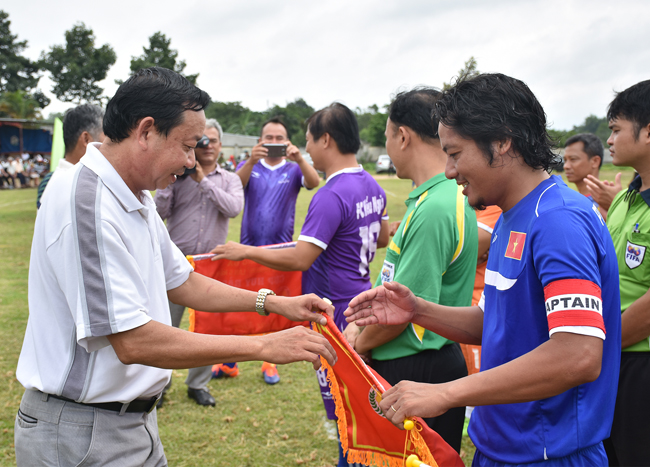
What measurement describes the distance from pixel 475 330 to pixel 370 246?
64.6 inches

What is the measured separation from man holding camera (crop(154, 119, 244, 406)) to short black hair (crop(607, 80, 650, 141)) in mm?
3483

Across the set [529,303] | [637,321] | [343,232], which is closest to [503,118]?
[529,303]

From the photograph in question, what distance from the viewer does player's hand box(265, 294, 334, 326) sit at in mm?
2439

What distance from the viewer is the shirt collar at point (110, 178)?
5.95 feet

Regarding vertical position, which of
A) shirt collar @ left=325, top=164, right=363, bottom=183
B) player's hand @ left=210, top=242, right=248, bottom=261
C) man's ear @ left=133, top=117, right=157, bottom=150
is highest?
man's ear @ left=133, top=117, right=157, bottom=150

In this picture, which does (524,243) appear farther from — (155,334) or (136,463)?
(136,463)

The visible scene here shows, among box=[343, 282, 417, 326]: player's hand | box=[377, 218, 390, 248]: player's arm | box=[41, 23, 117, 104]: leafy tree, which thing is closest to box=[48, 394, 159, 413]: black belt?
box=[343, 282, 417, 326]: player's hand

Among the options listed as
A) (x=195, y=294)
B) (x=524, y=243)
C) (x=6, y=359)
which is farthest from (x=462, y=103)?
(x=6, y=359)

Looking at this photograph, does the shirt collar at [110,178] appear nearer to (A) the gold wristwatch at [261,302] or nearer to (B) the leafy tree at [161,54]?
(A) the gold wristwatch at [261,302]

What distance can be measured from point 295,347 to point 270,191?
11.5ft

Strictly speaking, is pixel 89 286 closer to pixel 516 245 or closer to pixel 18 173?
pixel 516 245

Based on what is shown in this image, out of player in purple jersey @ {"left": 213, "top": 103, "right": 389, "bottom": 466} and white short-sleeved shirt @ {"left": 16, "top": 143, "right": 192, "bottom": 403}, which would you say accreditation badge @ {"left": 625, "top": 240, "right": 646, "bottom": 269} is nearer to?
player in purple jersey @ {"left": 213, "top": 103, "right": 389, "bottom": 466}

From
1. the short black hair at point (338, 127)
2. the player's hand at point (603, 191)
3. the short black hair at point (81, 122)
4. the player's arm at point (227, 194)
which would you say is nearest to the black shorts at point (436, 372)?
the short black hair at point (338, 127)

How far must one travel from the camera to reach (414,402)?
1.60 m
